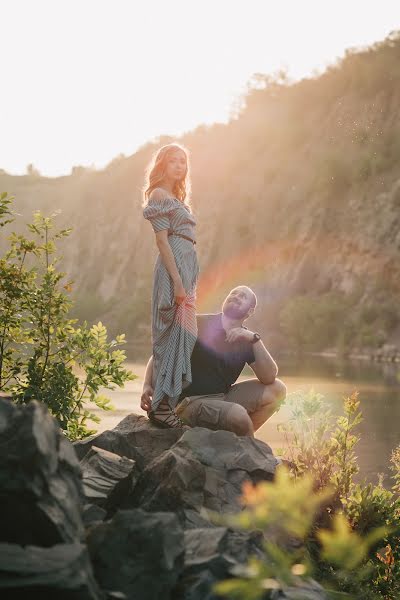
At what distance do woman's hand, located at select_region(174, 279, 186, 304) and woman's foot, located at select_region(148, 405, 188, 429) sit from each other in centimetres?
75

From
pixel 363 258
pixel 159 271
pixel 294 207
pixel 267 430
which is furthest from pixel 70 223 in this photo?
pixel 159 271

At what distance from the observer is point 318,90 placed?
1895 inches

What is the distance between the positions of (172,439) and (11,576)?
9.79 ft

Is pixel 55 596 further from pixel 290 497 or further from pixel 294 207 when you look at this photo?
pixel 294 207

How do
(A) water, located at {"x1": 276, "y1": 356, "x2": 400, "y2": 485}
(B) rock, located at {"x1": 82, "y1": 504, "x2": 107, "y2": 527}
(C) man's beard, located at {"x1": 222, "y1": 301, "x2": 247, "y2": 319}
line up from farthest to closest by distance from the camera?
(A) water, located at {"x1": 276, "y1": 356, "x2": 400, "y2": 485} < (C) man's beard, located at {"x1": 222, "y1": 301, "x2": 247, "y2": 319} < (B) rock, located at {"x1": 82, "y1": 504, "x2": 107, "y2": 527}

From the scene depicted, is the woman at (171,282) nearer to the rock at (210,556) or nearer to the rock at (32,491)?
the rock at (210,556)

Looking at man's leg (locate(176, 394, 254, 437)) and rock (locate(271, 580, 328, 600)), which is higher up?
man's leg (locate(176, 394, 254, 437))

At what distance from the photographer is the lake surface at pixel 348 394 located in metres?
12.0

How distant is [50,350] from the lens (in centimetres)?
652

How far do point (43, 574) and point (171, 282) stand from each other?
11.2 ft

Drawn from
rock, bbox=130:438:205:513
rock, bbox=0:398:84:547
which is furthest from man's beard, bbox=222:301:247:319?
rock, bbox=0:398:84:547

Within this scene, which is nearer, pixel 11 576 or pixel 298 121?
pixel 11 576

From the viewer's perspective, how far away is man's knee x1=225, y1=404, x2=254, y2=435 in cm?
552

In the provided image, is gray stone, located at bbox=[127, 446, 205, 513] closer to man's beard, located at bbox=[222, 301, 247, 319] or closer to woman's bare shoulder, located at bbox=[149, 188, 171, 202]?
man's beard, located at bbox=[222, 301, 247, 319]
